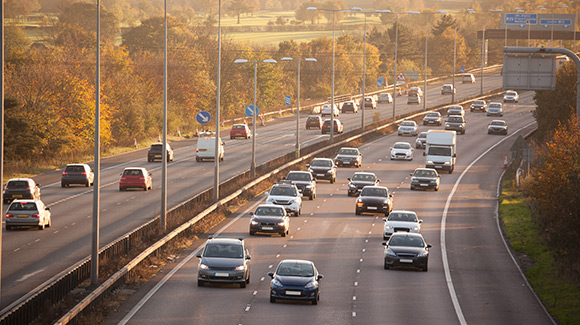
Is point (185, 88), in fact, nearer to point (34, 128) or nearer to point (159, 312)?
point (34, 128)

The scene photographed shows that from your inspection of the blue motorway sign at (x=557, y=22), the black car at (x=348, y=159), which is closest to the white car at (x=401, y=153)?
the black car at (x=348, y=159)

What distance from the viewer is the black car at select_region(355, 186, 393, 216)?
167ft

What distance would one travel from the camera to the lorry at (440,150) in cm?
7025

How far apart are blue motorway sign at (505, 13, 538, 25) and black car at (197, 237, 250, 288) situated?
12768cm

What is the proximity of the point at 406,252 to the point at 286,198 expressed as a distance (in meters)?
14.3

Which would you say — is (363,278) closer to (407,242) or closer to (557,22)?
(407,242)

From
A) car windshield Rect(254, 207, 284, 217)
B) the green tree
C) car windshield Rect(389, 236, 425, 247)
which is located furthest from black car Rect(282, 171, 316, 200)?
the green tree

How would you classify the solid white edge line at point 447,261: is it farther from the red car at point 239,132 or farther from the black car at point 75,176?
the red car at point 239,132

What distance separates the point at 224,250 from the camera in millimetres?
32406

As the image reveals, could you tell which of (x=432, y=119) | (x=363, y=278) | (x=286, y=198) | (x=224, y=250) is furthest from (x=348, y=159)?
(x=224, y=250)

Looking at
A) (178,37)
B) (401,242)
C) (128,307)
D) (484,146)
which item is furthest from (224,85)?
(128,307)

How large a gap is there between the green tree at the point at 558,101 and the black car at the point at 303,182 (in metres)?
30.2

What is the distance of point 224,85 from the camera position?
125000 mm

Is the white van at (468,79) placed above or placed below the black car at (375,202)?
above
